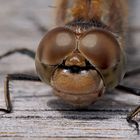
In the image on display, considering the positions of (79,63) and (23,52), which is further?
(23,52)

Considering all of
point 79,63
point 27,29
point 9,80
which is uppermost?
point 79,63

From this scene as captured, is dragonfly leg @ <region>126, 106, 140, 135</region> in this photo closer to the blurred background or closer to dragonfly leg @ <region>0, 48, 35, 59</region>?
the blurred background

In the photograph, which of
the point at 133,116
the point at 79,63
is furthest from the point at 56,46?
the point at 133,116

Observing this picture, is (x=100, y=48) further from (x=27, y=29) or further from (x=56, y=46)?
(x=27, y=29)

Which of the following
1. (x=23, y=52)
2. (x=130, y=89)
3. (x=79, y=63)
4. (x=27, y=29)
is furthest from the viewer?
(x=27, y=29)

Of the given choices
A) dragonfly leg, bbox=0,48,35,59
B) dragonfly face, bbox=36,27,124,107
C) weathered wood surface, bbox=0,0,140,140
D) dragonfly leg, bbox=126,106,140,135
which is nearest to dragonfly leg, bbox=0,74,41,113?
weathered wood surface, bbox=0,0,140,140

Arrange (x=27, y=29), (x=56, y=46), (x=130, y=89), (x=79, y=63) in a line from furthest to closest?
(x=27, y=29), (x=130, y=89), (x=56, y=46), (x=79, y=63)

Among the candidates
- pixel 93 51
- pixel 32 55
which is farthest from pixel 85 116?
pixel 32 55
